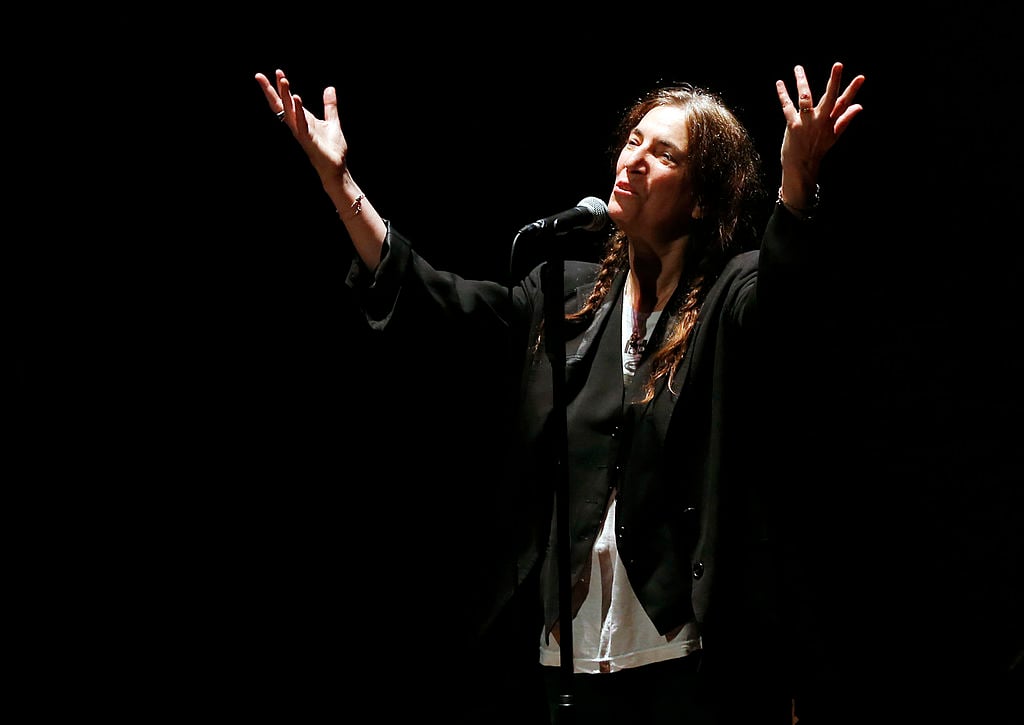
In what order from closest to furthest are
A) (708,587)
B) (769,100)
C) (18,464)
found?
(708,587) → (18,464) → (769,100)

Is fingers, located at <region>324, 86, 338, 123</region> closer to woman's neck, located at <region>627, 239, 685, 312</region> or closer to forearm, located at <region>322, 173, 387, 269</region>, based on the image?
forearm, located at <region>322, 173, 387, 269</region>

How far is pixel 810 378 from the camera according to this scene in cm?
242

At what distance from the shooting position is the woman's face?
1784mm

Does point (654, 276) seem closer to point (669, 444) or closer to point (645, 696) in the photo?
point (669, 444)

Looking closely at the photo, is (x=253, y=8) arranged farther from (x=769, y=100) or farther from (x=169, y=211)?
(x=769, y=100)

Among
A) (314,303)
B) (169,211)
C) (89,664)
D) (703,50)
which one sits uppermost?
(703,50)

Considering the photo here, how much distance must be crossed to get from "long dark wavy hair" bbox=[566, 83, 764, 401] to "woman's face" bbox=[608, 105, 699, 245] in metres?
0.02

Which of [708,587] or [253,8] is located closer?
[708,587]

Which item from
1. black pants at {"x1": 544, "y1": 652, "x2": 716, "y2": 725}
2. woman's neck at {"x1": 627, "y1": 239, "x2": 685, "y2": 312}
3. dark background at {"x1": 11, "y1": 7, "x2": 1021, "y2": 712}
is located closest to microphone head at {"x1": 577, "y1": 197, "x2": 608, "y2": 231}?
woman's neck at {"x1": 627, "y1": 239, "x2": 685, "y2": 312}

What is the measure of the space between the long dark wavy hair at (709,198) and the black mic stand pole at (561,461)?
0.93 ft

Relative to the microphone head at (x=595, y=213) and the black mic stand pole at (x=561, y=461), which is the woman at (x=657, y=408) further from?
the microphone head at (x=595, y=213)

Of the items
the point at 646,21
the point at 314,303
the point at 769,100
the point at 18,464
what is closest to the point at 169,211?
the point at 314,303

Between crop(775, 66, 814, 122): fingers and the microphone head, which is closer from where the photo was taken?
crop(775, 66, 814, 122): fingers

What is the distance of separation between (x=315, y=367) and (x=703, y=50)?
3.84 feet
